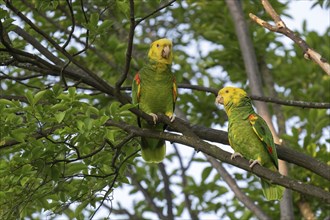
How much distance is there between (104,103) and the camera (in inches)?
295

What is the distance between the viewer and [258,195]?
7223 mm

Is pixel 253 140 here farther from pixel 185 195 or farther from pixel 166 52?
pixel 185 195

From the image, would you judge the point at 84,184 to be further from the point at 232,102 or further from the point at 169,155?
the point at 169,155

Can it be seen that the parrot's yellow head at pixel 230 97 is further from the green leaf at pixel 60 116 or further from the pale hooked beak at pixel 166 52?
the green leaf at pixel 60 116

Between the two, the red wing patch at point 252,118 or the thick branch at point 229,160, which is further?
the red wing patch at point 252,118

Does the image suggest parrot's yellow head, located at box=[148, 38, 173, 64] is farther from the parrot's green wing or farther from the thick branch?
the thick branch

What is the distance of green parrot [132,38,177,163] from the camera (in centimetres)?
547

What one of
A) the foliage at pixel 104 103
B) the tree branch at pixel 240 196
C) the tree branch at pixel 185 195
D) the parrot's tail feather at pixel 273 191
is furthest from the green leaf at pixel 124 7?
the tree branch at pixel 185 195

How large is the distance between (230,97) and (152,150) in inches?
Answer: 33.3

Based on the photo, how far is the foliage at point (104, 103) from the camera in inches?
170

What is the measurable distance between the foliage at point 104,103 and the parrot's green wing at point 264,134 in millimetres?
1028

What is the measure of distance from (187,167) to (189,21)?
2.40 meters

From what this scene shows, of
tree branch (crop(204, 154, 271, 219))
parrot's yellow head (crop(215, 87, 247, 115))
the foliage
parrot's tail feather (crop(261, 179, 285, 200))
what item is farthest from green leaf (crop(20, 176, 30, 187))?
tree branch (crop(204, 154, 271, 219))

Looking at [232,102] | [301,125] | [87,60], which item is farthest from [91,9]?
[301,125]
